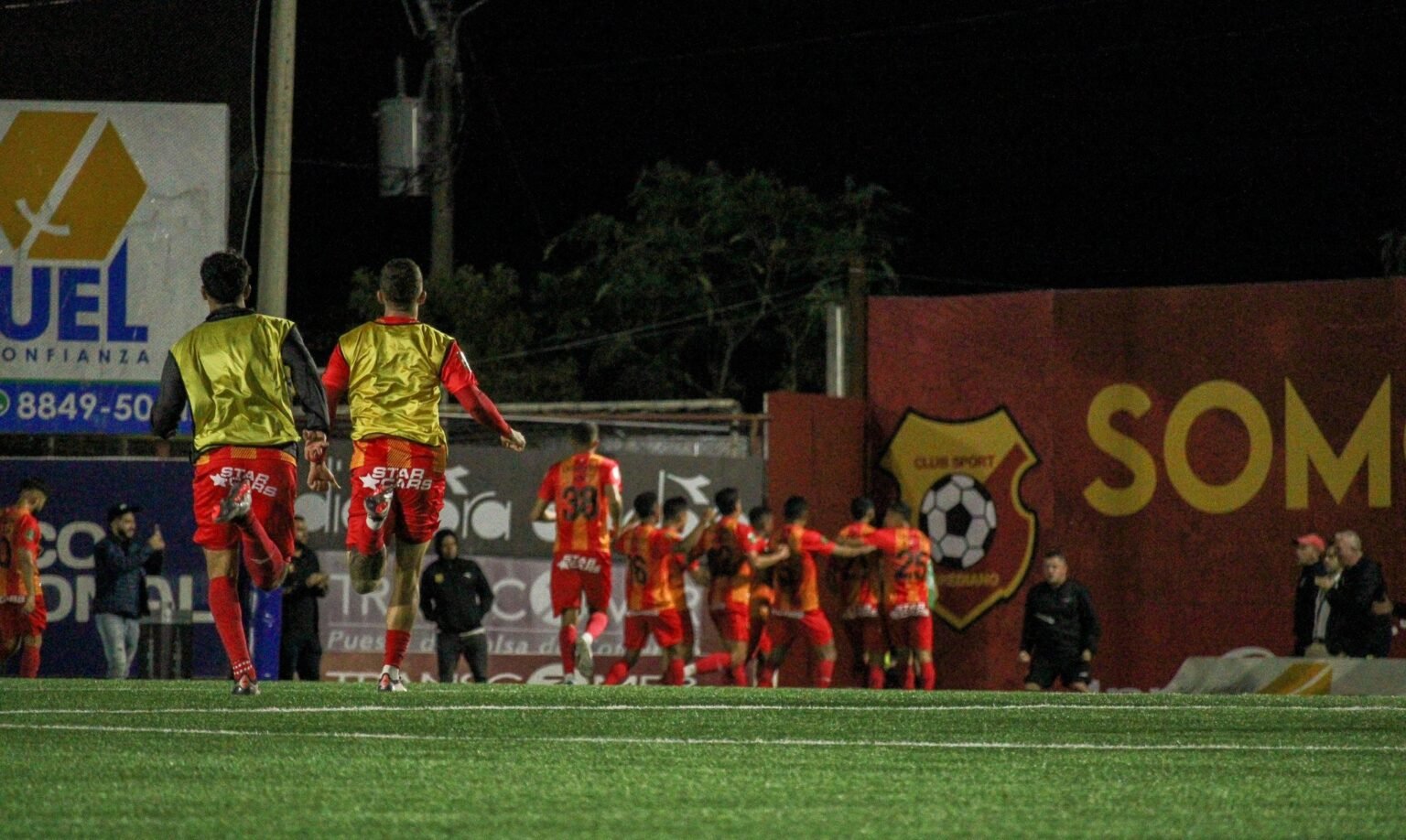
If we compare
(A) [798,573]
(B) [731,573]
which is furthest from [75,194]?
(A) [798,573]

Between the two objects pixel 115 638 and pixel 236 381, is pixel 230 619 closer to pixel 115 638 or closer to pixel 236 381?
pixel 236 381

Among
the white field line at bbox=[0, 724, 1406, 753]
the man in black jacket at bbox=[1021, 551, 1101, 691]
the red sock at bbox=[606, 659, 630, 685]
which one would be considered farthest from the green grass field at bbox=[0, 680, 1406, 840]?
the man in black jacket at bbox=[1021, 551, 1101, 691]

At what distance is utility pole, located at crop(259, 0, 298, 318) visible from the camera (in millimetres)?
20031

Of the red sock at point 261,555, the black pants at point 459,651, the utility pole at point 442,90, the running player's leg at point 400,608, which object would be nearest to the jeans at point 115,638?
the black pants at point 459,651

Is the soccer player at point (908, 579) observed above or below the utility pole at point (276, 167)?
below

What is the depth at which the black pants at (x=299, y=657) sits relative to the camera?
67.8 feet

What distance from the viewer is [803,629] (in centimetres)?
2175

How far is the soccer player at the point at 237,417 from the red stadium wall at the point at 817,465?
1336 centimetres

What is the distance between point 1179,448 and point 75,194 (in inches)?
420

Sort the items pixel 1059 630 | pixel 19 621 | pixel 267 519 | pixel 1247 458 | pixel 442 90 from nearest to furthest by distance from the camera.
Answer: pixel 267 519
pixel 19 621
pixel 1059 630
pixel 1247 458
pixel 442 90

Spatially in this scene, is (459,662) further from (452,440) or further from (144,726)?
(144,726)

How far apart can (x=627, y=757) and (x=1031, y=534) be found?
16071mm

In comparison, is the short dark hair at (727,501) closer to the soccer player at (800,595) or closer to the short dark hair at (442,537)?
the soccer player at (800,595)

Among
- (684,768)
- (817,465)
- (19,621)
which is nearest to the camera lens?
(684,768)
